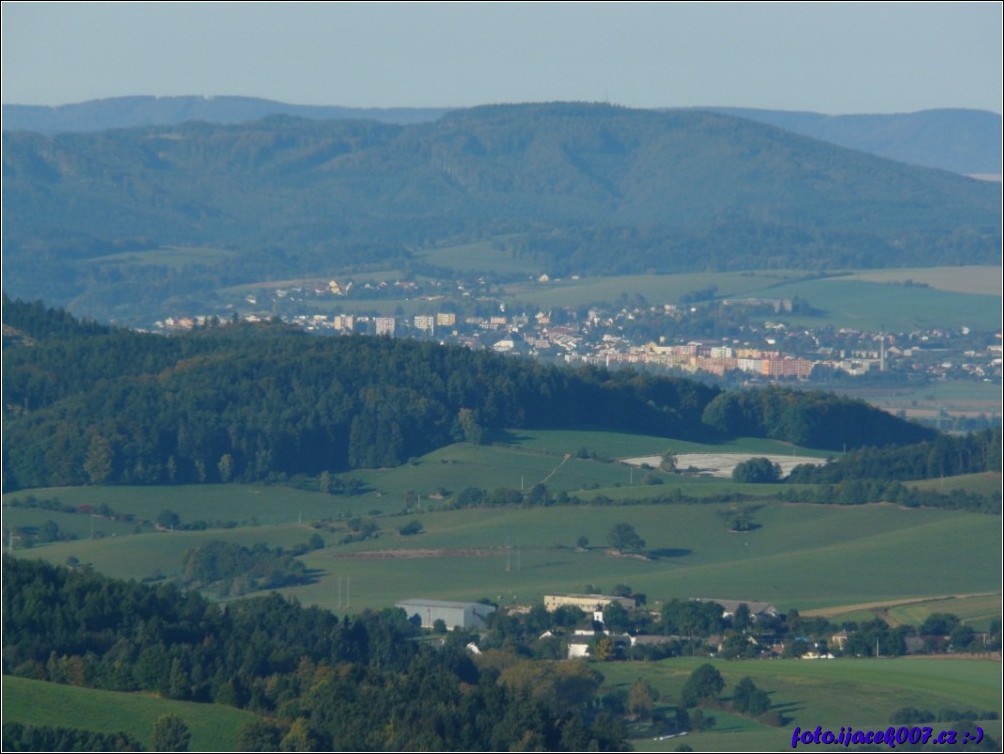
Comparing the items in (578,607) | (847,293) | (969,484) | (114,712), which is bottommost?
(578,607)

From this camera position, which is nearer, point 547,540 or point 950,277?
point 547,540

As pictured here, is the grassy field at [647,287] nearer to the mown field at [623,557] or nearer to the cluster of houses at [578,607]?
the mown field at [623,557]

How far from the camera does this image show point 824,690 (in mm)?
35750

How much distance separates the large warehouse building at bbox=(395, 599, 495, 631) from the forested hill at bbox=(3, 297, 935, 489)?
2483 cm

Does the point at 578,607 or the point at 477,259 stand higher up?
the point at 477,259

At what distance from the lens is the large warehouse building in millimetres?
45500

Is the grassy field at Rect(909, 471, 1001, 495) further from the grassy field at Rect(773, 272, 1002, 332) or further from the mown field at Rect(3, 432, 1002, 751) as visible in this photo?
the grassy field at Rect(773, 272, 1002, 332)

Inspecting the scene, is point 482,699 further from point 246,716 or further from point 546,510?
point 546,510

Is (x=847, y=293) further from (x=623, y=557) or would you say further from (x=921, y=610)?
(x=921, y=610)

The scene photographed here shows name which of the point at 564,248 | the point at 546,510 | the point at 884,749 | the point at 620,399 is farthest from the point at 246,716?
the point at 564,248

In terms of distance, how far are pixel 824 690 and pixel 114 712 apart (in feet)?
38.6

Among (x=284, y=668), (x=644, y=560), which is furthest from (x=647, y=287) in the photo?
(x=284, y=668)

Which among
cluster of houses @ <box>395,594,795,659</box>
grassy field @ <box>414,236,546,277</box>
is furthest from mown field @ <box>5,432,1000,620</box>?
grassy field @ <box>414,236,546,277</box>

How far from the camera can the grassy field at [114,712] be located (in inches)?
1097
